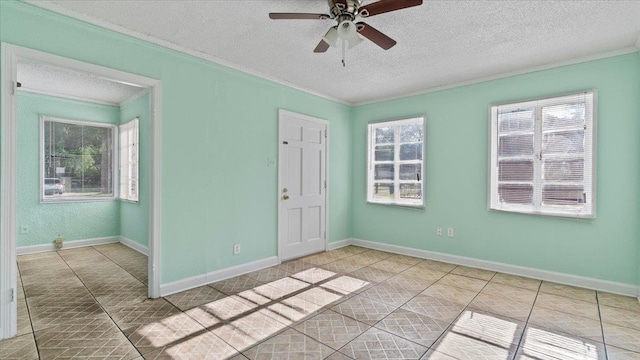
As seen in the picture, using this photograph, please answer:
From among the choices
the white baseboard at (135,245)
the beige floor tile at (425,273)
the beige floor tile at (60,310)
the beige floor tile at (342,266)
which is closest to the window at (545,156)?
the beige floor tile at (425,273)

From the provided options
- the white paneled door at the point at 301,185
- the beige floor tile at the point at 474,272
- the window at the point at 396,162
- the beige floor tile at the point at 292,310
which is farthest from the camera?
the window at the point at 396,162

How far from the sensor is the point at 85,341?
2.36 m

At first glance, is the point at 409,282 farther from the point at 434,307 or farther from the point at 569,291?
the point at 569,291

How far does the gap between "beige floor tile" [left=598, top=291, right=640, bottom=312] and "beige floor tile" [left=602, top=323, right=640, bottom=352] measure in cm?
58

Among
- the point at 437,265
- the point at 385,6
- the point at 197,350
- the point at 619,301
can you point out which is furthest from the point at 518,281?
the point at 197,350

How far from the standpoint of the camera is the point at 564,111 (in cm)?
370

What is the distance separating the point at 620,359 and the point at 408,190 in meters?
3.21

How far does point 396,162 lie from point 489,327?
3.06 metres

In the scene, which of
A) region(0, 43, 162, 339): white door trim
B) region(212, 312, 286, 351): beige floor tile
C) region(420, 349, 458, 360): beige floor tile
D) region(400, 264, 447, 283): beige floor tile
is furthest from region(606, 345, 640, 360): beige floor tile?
region(0, 43, 162, 339): white door trim

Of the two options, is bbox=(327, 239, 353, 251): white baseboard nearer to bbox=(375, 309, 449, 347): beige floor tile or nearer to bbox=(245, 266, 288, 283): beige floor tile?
bbox=(245, 266, 288, 283): beige floor tile

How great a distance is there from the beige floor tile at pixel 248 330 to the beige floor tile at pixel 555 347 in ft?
6.29

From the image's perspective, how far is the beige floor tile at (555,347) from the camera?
2215 millimetres

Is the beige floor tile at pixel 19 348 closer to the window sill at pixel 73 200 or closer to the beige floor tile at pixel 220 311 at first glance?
the beige floor tile at pixel 220 311

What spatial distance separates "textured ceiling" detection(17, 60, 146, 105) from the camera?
4122 mm
